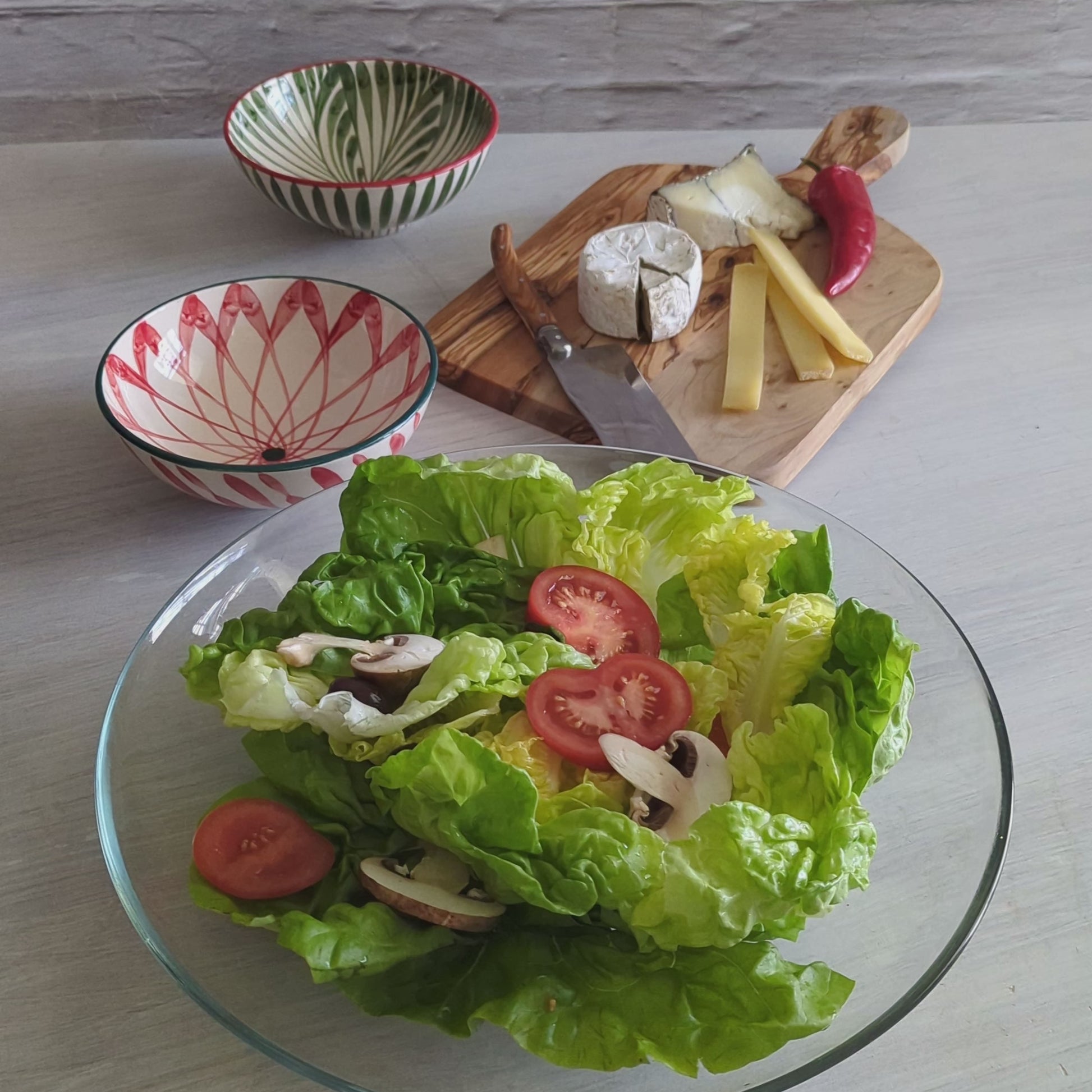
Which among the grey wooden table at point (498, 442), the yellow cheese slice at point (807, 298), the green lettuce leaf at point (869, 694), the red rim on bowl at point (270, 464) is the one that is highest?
the green lettuce leaf at point (869, 694)

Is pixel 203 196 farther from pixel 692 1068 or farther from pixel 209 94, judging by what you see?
pixel 692 1068

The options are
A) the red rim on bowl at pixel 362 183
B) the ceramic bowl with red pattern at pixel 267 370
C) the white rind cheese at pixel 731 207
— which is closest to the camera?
the ceramic bowl with red pattern at pixel 267 370

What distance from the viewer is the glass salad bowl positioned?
0.68 meters

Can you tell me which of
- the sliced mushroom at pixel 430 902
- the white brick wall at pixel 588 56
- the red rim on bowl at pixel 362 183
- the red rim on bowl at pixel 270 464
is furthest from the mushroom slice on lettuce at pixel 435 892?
the white brick wall at pixel 588 56

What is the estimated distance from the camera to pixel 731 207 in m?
1.55

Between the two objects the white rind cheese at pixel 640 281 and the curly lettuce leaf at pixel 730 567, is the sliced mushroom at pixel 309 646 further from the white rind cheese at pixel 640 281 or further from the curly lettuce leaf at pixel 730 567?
the white rind cheese at pixel 640 281

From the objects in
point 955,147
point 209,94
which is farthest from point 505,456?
point 955,147

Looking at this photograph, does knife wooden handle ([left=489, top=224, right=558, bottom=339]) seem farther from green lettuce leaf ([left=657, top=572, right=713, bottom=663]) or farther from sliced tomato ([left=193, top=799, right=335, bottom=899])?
sliced tomato ([left=193, top=799, right=335, bottom=899])

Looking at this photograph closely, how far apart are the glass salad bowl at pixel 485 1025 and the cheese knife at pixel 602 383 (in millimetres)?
303

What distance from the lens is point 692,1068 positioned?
65 cm

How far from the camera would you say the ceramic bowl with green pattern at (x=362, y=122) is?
1.61 metres

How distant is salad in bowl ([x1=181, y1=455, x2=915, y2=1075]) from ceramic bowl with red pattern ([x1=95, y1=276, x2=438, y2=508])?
0.91 feet

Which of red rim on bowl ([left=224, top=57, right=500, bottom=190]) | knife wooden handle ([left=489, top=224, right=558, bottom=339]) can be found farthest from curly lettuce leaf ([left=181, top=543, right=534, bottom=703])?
red rim on bowl ([left=224, top=57, right=500, bottom=190])

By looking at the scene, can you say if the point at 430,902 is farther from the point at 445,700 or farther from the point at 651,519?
the point at 651,519
